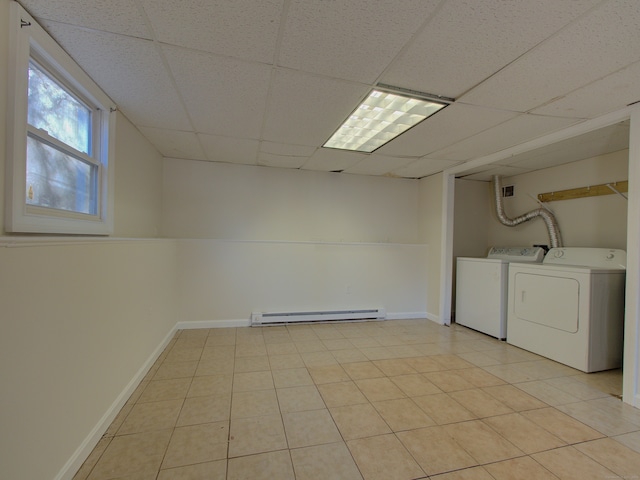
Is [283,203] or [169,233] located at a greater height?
[283,203]

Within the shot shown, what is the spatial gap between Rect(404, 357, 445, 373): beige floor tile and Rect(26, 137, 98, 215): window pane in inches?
120

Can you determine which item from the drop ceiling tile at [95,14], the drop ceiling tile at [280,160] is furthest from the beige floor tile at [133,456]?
the drop ceiling tile at [280,160]

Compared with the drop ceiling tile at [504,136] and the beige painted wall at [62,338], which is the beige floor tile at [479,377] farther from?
the beige painted wall at [62,338]

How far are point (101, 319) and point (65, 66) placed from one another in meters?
1.52

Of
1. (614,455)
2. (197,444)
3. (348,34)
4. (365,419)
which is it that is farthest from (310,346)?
(348,34)

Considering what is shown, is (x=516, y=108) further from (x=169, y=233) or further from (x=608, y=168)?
(x=169, y=233)

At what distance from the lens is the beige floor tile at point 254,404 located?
1.89 metres

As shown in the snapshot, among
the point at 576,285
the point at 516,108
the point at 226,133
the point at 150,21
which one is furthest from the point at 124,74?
the point at 576,285

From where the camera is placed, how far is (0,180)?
122 centimetres

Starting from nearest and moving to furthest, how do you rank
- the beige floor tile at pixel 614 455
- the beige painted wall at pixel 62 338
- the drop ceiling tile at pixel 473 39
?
1. the beige painted wall at pixel 62 338
2. the drop ceiling tile at pixel 473 39
3. the beige floor tile at pixel 614 455

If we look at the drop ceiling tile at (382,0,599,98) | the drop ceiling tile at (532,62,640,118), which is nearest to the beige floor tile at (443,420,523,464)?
the drop ceiling tile at (382,0,599,98)

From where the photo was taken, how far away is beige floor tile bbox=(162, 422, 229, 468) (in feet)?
4.85

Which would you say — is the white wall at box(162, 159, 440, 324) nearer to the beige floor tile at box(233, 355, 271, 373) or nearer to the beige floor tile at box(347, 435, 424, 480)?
the beige floor tile at box(233, 355, 271, 373)

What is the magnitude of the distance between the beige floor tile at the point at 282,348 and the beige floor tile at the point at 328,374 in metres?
0.45
